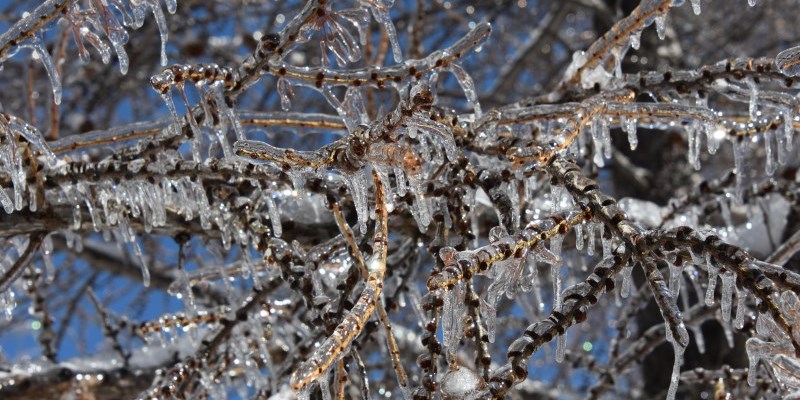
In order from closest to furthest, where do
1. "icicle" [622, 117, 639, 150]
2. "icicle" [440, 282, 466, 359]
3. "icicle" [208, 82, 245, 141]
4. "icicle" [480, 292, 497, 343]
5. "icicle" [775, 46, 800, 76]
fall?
"icicle" [440, 282, 466, 359], "icicle" [480, 292, 497, 343], "icicle" [775, 46, 800, 76], "icicle" [208, 82, 245, 141], "icicle" [622, 117, 639, 150]

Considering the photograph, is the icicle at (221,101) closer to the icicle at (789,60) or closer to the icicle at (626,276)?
the icicle at (626,276)

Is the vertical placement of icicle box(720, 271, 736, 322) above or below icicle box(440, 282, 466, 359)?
above

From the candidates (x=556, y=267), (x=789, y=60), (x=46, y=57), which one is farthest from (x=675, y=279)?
(x=46, y=57)

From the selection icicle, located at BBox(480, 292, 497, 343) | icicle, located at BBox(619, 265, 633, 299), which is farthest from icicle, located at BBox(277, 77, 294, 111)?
icicle, located at BBox(619, 265, 633, 299)

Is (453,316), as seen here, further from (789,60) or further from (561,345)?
(789,60)

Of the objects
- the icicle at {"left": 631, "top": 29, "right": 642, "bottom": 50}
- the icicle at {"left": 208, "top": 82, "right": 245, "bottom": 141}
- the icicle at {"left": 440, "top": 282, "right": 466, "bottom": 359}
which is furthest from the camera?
the icicle at {"left": 631, "top": 29, "right": 642, "bottom": 50}

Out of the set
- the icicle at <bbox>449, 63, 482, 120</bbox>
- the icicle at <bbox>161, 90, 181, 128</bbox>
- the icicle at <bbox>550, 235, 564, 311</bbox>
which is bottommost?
the icicle at <bbox>550, 235, 564, 311</bbox>

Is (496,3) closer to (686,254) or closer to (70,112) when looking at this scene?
(70,112)

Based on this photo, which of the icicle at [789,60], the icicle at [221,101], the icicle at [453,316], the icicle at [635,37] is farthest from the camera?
the icicle at [635,37]

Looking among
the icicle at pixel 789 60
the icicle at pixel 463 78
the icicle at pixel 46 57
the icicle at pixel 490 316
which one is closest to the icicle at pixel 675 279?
the icicle at pixel 490 316

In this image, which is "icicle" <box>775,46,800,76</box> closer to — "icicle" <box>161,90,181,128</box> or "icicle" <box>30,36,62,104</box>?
"icicle" <box>161,90,181,128</box>

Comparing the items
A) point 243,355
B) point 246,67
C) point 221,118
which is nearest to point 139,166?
point 221,118

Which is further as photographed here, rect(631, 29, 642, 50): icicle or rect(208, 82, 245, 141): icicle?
rect(631, 29, 642, 50): icicle
